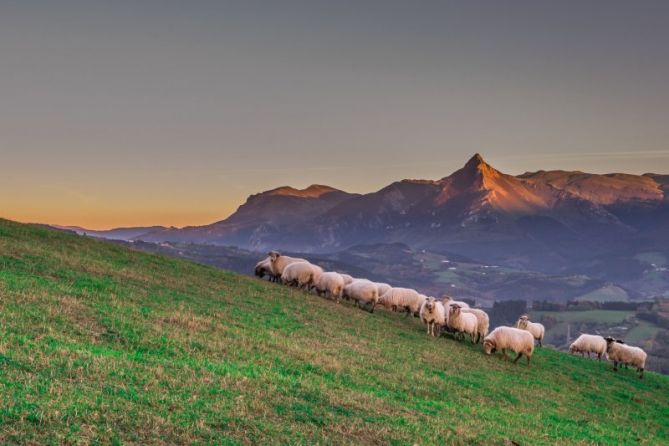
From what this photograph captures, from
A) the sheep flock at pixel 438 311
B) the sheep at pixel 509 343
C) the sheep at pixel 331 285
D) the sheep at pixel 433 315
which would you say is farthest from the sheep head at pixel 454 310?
the sheep at pixel 331 285

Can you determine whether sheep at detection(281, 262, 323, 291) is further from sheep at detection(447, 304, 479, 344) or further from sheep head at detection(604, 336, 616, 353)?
sheep head at detection(604, 336, 616, 353)

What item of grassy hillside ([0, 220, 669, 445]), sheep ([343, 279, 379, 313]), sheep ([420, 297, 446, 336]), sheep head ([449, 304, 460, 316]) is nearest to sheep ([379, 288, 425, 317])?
sheep ([343, 279, 379, 313])

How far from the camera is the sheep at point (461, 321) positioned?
3234 centimetres

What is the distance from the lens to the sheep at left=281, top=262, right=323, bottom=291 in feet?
133

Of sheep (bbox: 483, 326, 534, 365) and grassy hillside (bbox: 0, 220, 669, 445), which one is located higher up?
sheep (bbox: 483, 326, 534, 365)

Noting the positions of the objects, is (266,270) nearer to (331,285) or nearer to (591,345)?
(331,285)

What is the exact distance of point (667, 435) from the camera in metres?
21.6

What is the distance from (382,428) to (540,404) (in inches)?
424

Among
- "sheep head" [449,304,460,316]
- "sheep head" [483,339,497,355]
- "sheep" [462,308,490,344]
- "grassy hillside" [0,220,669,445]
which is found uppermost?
"sheep head" [449,304,460,316]

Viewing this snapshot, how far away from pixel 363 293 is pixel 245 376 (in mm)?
23919

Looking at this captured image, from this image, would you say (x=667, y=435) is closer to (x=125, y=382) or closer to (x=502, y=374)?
(x=502, y=374)

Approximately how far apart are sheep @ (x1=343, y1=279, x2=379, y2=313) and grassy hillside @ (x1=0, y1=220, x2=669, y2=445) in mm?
3328

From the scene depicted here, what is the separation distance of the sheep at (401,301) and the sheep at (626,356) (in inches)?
504

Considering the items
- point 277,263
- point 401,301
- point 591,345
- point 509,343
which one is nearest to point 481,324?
point 509,343
